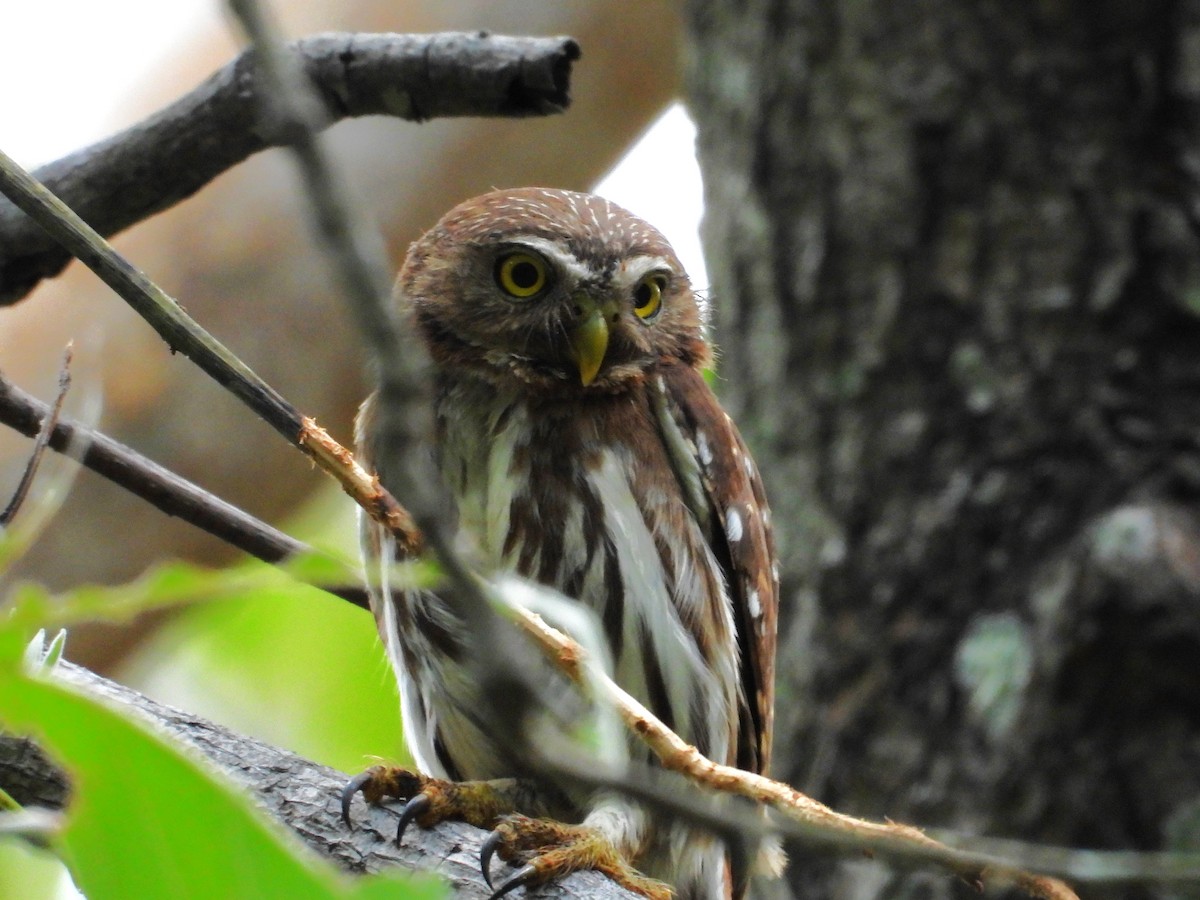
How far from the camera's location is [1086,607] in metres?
2.64

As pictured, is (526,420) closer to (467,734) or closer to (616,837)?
(467,734)

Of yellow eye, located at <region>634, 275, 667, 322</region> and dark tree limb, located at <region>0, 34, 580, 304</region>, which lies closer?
dark tree limb, located at <region>0, 34, 580, 304</region>

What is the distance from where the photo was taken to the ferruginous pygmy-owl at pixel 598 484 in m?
2.43

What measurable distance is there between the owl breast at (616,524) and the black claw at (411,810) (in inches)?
20.8

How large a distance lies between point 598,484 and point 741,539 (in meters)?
0.34

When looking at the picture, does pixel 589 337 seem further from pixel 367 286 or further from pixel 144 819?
pixel 367 286

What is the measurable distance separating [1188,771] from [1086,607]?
1.28 feet

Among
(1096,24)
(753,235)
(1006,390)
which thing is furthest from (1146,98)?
(753,235)

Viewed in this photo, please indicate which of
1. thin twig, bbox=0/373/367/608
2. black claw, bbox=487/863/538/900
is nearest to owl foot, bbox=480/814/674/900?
black claw, bbox=487/863/538/900

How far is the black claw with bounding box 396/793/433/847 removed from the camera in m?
1.82

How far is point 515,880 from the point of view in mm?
1842

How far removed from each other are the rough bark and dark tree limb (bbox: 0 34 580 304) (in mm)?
1500

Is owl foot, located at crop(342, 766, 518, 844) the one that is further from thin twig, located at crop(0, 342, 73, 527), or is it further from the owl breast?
thin twig, located at crop(0, 342, 73, 527)

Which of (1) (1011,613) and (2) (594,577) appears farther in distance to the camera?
(1) (1011,613)
